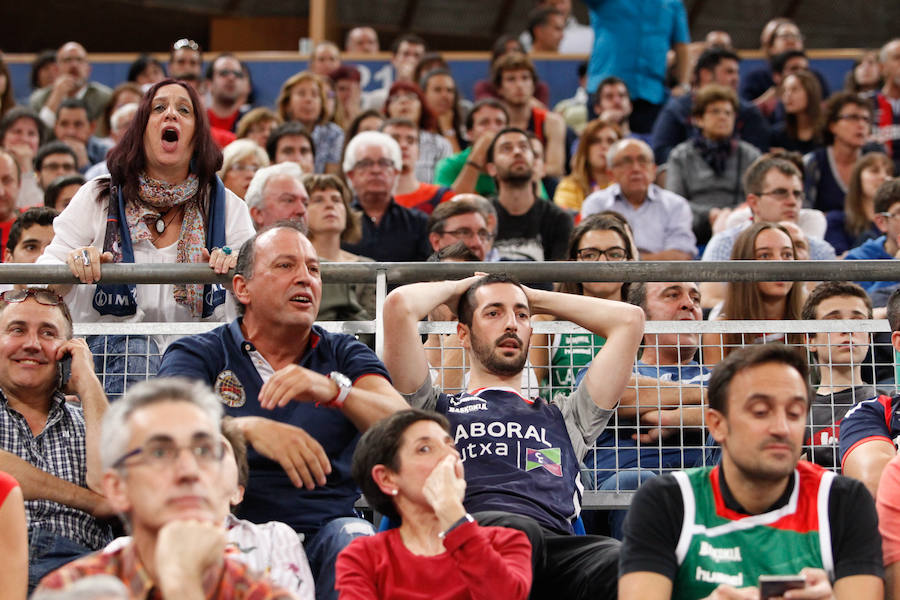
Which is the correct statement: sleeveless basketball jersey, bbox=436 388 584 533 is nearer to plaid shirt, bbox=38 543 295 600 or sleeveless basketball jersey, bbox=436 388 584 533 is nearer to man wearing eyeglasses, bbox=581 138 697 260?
plaid shirt, bbox=38 543 295 600

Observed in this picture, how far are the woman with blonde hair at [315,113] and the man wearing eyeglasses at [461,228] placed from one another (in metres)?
2.56

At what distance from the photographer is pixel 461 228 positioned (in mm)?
5926

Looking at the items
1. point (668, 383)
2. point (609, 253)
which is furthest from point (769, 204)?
point (668, 383)

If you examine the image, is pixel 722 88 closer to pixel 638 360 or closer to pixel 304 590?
pixel 638 360

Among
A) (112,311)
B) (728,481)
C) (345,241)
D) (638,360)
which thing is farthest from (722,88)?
(728,481)

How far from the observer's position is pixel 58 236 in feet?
15.1

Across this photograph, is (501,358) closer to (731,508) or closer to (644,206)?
(731,508)

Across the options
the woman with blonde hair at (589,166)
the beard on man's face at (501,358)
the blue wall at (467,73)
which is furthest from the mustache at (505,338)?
the blue wall at (467,73)

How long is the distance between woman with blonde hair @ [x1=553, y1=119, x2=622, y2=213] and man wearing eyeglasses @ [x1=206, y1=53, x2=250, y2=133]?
110 inches

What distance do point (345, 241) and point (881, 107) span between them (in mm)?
5019

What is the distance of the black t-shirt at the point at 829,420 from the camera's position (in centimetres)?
446

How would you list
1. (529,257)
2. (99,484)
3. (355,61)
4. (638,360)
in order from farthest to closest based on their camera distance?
(355,61), (529,257), (638,360), (99,484)

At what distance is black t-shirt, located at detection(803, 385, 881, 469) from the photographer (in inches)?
176

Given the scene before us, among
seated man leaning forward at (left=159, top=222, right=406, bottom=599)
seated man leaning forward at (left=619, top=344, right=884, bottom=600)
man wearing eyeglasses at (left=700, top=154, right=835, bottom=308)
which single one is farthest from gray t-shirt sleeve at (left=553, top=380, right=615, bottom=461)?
man wearing eyeglasses at (left=700, top=154, right=835, bottom=308)
